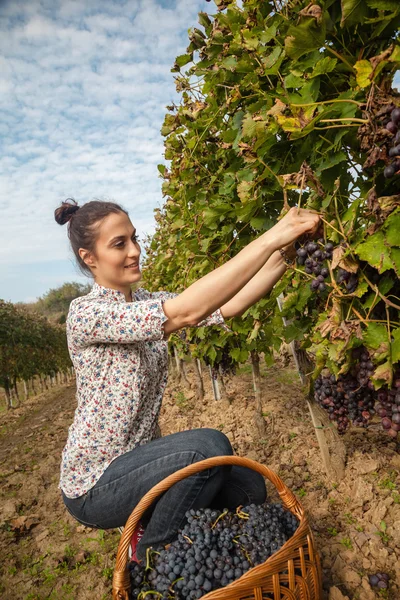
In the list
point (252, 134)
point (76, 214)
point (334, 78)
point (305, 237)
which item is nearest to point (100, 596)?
point (76, 214)

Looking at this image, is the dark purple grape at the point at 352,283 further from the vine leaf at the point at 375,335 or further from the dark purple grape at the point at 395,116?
the dark purple grape at the point at 395,116

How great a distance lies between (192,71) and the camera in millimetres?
3061

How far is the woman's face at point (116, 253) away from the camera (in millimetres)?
2260

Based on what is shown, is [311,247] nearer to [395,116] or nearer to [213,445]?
[395,116]

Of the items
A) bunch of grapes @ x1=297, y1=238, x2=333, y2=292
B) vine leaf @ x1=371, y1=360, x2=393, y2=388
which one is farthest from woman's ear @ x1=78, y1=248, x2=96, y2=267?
vine leaf @ x1=371, y1=360, x2=393, y2=388

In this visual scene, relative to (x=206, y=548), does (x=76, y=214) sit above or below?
above

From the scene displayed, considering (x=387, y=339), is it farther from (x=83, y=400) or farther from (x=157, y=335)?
(x=83, y=400)

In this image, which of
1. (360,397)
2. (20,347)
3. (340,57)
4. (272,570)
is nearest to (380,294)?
(360,397)

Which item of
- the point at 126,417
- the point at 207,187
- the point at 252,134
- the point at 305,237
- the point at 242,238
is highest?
the point at 207,187

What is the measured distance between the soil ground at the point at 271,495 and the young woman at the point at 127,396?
0.66 metres

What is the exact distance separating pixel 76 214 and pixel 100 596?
2411 mm

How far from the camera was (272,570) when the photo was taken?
5.04 ft

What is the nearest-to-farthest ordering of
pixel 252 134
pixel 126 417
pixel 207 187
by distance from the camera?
pixel 252 134 → pixel 126 417 → pixel 207 187

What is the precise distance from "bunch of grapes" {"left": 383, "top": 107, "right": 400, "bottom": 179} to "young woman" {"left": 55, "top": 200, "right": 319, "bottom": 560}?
81 cm
